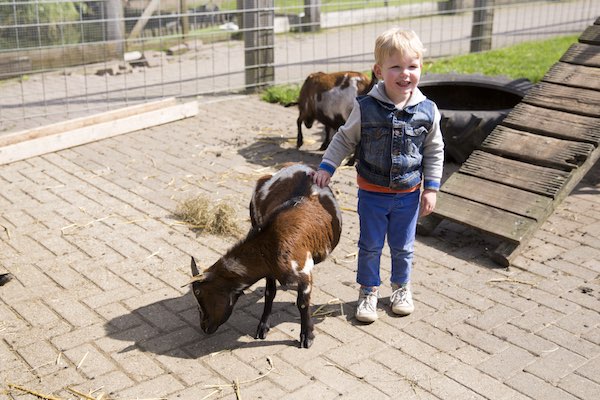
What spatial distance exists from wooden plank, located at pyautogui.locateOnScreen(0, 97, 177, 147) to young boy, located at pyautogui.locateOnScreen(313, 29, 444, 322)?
4.24 m

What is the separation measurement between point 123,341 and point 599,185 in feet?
15.0

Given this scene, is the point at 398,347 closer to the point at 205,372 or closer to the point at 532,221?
the point at 205,372

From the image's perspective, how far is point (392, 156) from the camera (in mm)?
4238

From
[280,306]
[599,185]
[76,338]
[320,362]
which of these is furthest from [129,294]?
[599,185]

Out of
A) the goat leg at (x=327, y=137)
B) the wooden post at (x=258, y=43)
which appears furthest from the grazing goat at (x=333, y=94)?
the wooden post at (x=258, y=43)

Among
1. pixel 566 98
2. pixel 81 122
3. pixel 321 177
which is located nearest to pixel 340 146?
pixel 321 177

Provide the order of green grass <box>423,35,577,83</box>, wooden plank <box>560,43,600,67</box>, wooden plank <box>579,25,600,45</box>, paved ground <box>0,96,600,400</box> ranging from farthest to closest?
1. green grass <box>423,35,577,83</box>
2. wooden plank <box>579,25,600,45</box>
3. wooden plank <box>560,43,600,67</box>
4. paved ground <box>0,96,600,400</box>

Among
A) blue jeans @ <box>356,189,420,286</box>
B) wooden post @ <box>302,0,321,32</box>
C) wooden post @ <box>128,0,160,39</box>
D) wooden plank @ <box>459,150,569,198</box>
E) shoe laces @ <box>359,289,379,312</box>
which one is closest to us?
blue jeans @ <box>356,189,420,286</box>

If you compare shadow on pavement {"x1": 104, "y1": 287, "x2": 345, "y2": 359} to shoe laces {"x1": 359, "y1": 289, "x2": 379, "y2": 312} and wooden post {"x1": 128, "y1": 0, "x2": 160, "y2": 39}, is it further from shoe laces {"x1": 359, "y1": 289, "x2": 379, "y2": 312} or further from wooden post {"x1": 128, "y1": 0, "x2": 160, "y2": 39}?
wooden post {"x1": 128, "y1": 0, "x2": 160, "y2": 39}

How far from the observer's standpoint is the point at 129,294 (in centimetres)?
487

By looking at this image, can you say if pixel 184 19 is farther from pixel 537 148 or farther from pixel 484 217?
pixel 484 217

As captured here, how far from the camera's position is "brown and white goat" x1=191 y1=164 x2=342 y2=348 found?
411 cm

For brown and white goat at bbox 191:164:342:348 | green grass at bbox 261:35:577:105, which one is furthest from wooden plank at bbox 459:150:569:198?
green grass at bbox 261:35:577:105

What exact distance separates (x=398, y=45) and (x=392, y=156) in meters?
0.61
